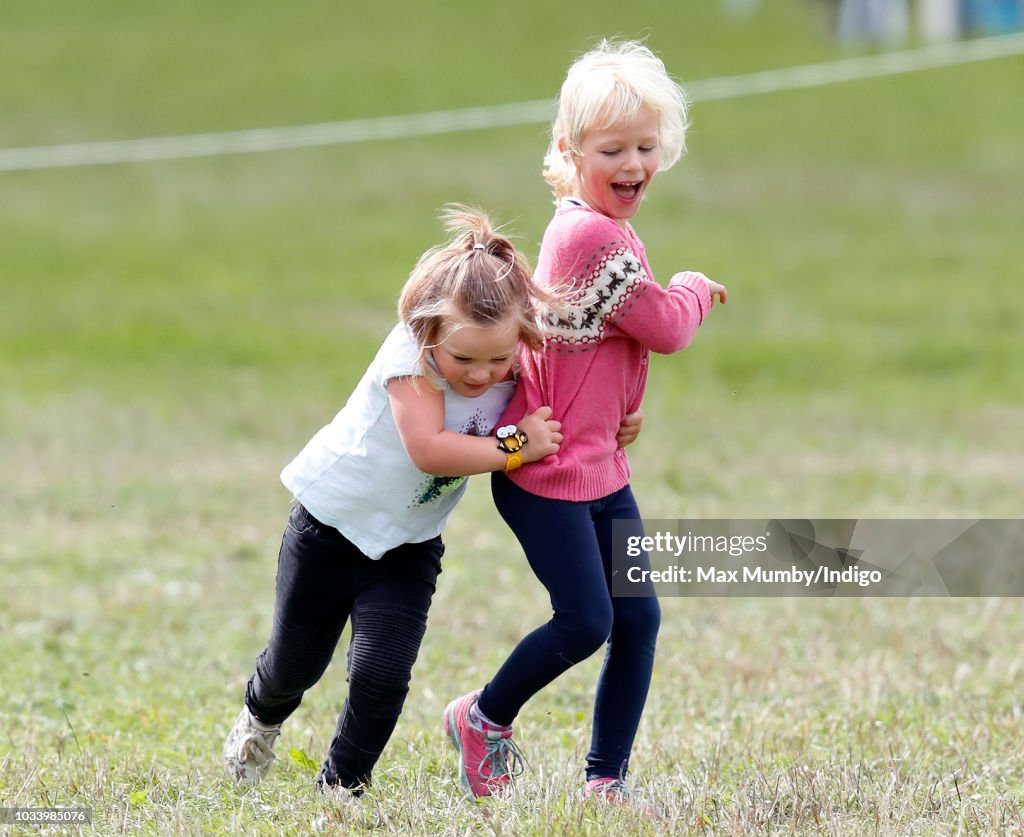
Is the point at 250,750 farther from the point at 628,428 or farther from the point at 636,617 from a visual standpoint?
the point at 628,428

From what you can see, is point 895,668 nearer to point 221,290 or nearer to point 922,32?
point 221,290

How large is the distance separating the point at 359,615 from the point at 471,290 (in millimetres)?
1002

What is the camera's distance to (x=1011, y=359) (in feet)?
52.7

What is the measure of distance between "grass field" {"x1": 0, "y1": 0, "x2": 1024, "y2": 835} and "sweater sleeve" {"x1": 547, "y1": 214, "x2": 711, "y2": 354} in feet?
4.03

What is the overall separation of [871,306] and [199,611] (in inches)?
508

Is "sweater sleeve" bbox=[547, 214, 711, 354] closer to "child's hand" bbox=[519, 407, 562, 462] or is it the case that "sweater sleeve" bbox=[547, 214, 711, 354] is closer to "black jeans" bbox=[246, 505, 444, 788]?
"child's hand" bbox=[519, 407, 562, 462]

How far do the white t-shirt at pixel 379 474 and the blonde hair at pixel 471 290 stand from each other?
0.40 ft

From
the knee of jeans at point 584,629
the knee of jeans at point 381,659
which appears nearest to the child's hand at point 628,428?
the knee of jeans at point 584,629

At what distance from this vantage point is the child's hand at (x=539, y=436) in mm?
4078

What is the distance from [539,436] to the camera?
4082 millimetres

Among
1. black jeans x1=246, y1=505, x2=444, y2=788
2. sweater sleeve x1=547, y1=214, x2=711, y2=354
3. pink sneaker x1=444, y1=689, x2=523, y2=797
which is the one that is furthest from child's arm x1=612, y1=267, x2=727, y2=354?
pink sneaker x1=444, y1=689, x2=523, y2=797

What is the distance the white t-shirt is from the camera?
13.7 feet

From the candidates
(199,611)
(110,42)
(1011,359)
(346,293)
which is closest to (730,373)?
(1011,359)

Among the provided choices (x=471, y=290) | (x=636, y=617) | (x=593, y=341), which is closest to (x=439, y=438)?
(x=471, y=290)
